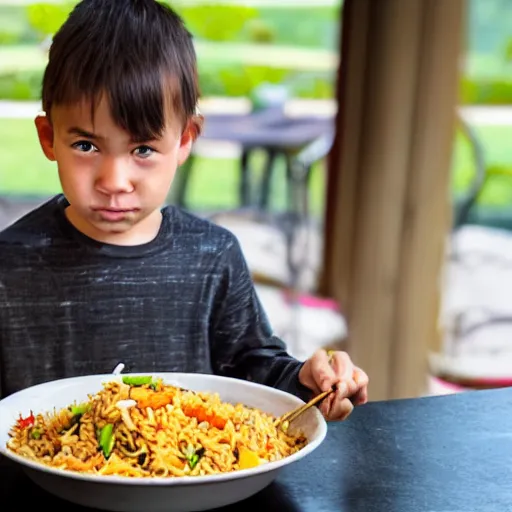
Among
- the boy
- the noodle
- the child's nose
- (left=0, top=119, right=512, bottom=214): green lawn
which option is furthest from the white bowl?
(left=0, top=119, right=512, bottom=214): green lawn

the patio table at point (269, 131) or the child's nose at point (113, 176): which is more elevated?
the child's nose at point (113, 176)

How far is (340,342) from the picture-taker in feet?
10.7

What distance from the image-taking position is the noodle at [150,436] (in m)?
1.05

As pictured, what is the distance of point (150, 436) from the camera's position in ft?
3.53

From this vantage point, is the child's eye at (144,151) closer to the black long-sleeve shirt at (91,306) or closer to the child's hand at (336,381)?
the black long-sleeve shirt at (91,306)

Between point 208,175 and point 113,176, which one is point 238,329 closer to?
point 113,176

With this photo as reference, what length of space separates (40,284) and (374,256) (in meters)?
1.77

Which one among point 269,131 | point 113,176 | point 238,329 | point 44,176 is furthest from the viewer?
point 44,176

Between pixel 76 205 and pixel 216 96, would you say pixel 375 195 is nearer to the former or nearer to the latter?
pixel 216 96

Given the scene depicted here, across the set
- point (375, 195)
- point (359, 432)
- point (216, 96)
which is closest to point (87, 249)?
point (359, 432)

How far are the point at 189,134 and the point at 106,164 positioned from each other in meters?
0.17

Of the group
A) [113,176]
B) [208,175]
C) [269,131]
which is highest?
[113,176]

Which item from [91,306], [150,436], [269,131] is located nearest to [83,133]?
[91,306]

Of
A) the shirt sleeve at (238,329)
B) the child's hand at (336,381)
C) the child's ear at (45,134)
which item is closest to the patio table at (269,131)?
the shirt sleeve at (238,329)
